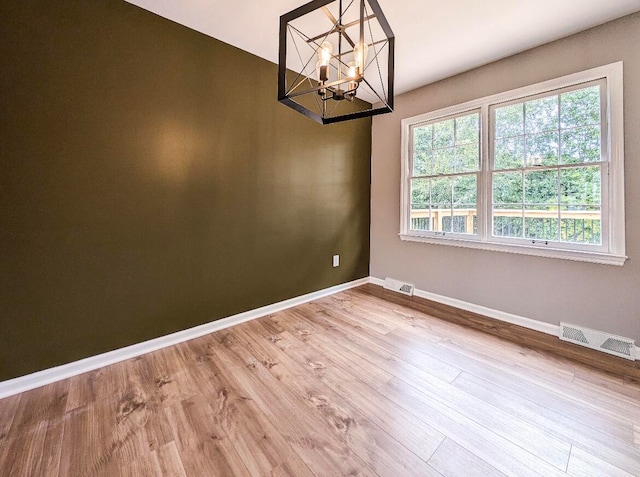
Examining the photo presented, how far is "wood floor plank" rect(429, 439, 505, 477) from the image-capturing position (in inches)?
44.8

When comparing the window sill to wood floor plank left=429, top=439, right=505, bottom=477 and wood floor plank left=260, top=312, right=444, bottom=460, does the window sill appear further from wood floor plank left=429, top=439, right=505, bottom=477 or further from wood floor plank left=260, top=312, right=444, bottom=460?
wood floor plank left=429, top=439, right=505, bottom=477

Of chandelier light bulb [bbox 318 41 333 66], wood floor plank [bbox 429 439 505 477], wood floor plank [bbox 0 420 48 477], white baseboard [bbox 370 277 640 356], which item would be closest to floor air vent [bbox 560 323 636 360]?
white baseboard [bbox 370 277 640 356]

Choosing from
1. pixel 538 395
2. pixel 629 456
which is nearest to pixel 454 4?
pixel 538 395

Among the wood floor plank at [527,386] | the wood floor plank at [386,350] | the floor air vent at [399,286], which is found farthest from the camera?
the floor air vent at [399,286]

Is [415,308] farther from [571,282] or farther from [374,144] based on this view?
[374,144]

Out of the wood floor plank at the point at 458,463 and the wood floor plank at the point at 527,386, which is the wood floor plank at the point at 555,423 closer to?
the wood floor plank at the point at 527,386

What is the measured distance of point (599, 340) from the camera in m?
2.13

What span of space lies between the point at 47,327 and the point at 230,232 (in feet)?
4.44

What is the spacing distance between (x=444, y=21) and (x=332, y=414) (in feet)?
9.42

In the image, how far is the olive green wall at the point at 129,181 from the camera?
5.35ft

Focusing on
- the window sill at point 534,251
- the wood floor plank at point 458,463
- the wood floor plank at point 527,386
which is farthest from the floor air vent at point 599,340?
the wood floor plank at point 458,463

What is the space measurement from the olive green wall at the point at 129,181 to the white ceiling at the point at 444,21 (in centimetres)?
18

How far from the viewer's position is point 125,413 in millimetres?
1465

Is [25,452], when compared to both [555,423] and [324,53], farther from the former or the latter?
[555,423]
